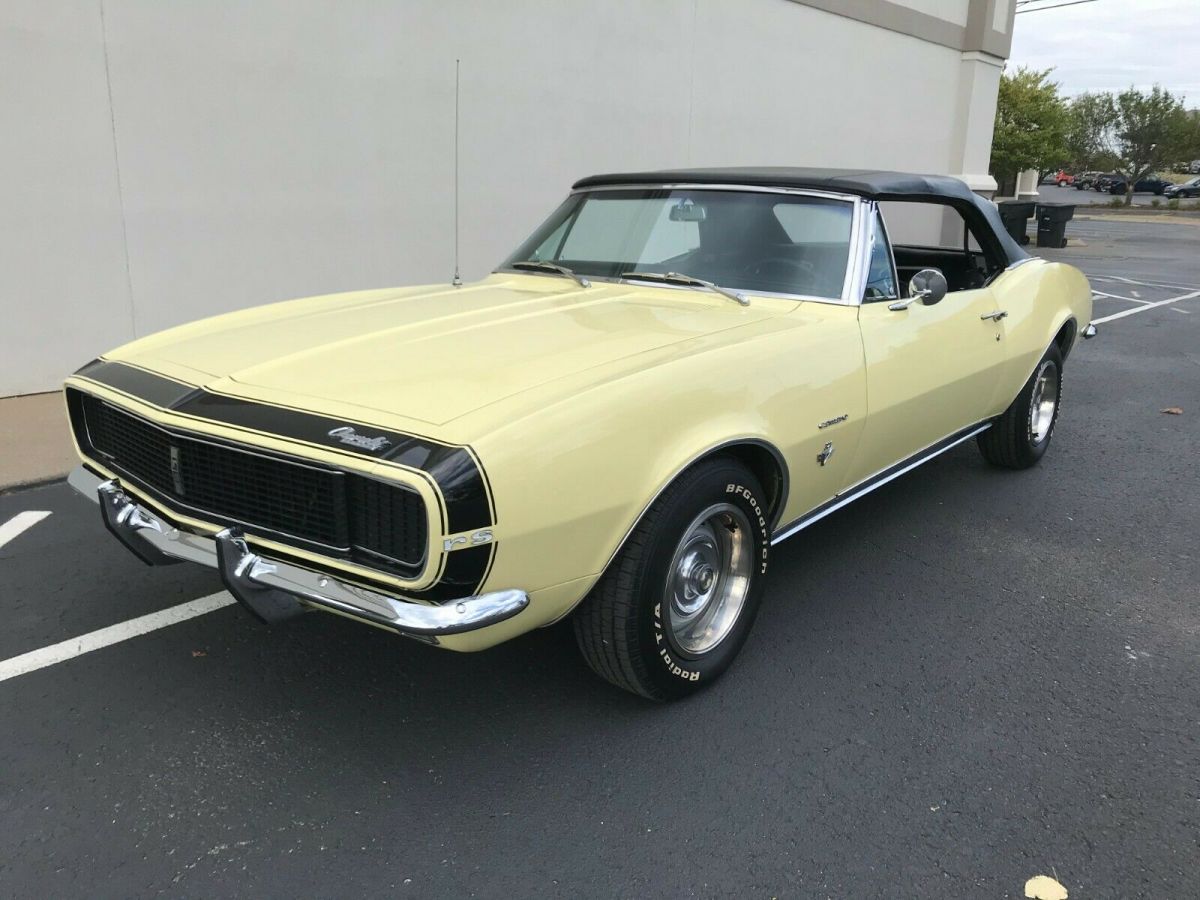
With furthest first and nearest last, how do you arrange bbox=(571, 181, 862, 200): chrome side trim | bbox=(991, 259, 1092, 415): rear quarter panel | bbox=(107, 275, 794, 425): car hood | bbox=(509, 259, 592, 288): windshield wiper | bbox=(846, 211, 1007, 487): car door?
bbox=(991, 259, 1092, 415): rear quarter panel
bbox=(509, 259, 592, 288): windshield wiper
bbox=(571, 181, 862, 200): chrome side trim
bbox=(846, 211, 1007, 487): car door
bbox=(107, 275, 794, 425): car hood

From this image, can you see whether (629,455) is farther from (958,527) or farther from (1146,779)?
(958,527)

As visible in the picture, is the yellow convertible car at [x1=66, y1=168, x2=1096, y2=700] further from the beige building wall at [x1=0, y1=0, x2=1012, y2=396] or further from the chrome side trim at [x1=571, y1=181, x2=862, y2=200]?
the beige building wall at [x1=0, y1=0, x2=1012, y2=396]

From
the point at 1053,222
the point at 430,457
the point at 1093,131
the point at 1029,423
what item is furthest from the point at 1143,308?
the point at 1093,131

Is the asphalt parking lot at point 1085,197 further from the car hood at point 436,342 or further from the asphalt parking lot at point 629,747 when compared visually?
the car hood at point 436,342

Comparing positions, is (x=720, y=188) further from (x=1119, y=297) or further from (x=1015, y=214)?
(x=1015, y=214)

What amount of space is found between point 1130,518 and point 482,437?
386cm

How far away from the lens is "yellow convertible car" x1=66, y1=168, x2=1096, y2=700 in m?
2.28

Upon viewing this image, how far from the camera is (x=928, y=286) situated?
3730 millimetres

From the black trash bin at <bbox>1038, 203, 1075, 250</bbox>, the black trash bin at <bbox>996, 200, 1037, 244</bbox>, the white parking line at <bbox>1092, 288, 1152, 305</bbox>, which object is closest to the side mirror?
the white parking line at <bbox>1092, 288, 1152, 305</bbox>

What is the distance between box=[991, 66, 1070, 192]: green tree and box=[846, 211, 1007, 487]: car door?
2355 cm

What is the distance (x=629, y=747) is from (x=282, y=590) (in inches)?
43.4

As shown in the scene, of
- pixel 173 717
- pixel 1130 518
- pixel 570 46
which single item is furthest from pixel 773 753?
pixel 570 46

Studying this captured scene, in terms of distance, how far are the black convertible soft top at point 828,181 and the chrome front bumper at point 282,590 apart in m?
2.33

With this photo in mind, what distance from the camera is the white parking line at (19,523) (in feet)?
13.9
